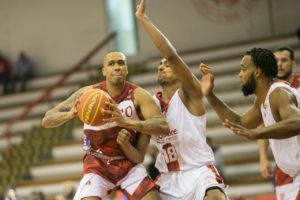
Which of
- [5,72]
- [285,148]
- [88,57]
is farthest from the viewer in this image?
[5,72]

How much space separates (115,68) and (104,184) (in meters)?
1.07

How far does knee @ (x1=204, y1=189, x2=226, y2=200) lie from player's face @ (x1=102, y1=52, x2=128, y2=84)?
131cm

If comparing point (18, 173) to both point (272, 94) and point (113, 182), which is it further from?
point (272, 94)

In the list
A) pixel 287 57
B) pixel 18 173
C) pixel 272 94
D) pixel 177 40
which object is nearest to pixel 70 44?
pixel 177 40

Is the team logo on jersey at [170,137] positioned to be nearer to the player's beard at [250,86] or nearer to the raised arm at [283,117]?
the player's beard at [250,86]

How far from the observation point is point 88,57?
16625 mm

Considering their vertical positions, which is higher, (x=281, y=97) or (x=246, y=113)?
(x=281, y=97)

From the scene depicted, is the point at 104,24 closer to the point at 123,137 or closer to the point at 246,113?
the point at 246,113

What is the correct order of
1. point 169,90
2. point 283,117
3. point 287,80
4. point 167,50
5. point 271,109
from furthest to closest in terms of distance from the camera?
point 287,80 → point 169,90 → point 167,50 → point 271,109 → point 283,117

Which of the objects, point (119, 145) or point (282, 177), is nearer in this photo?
point (119, 145)

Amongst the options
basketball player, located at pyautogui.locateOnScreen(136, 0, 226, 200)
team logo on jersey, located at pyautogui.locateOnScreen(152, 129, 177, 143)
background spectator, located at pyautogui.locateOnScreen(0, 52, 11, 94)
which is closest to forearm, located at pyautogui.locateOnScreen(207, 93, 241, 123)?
basketball player, located at pyautogui.locateOnScreen(136, 0, 226, 200)

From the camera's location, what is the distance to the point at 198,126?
6359 mm

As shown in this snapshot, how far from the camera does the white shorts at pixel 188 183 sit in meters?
6.08

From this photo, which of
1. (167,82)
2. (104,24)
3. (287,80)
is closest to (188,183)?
(167,82)
